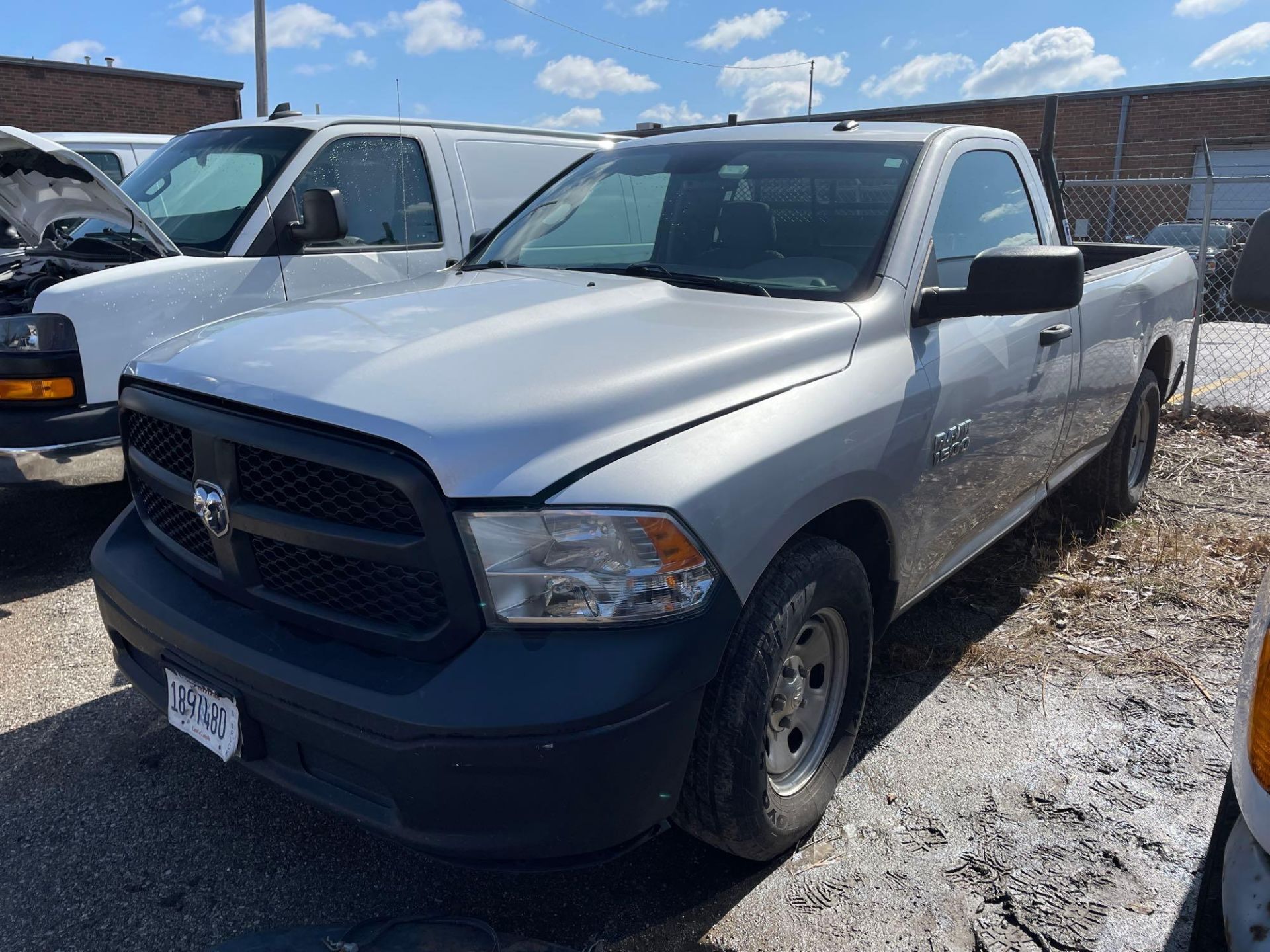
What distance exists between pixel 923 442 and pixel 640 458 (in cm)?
108

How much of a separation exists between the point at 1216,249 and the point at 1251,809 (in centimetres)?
1014

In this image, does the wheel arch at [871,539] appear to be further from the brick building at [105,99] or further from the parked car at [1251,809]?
the brick building at [105,99]

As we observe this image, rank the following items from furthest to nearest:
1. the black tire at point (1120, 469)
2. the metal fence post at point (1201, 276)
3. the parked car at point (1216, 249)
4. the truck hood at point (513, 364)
A: the parked car at point (1216, 249) < the metal fence post at point (1201, 276) < the black tire at point (1120, 469) < the truck hood at point (513, 364)

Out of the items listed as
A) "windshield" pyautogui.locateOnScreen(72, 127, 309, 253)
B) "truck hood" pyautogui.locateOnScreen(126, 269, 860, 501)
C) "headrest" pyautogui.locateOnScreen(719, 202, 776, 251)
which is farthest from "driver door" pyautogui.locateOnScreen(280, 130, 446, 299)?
"headrest" pyautogui.locateOnScreen(719, 202, 776, 251)

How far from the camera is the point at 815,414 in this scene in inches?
92.4

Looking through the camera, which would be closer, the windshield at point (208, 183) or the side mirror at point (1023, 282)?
the side mirror at point (1023, 282)

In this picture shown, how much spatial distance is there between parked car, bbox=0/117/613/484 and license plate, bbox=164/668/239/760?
2331mm

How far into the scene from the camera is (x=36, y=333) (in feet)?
13.5

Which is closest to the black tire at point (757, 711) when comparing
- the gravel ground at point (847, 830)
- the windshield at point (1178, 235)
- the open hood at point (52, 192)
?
the gravel ground at point (847, 830)

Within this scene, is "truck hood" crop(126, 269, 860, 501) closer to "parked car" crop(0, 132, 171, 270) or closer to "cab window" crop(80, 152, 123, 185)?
"parked car" crop(0, 132, 171, 270)

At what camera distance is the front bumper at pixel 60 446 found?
4.12 metres

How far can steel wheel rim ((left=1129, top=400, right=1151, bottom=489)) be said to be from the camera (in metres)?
5.12

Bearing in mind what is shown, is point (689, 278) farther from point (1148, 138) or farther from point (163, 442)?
point (1148, 138)

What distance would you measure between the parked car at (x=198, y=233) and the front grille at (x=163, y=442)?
1.84 m
